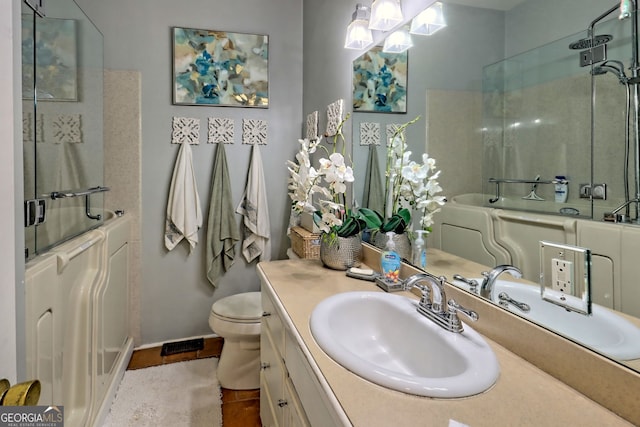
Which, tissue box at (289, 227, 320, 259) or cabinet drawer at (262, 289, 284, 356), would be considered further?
tissue box at (289, 227, 320, 259)

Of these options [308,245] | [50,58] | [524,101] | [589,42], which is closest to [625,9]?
[589,42]

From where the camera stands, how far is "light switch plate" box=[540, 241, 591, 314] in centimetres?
76

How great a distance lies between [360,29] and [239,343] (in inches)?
71.0

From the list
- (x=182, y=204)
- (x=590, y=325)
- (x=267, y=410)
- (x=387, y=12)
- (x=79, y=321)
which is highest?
(x=387, y=12)

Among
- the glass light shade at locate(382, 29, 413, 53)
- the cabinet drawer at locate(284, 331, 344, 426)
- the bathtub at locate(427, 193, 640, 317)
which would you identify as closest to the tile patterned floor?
the cabinet drawer at locate(284, 331, 344, 426)

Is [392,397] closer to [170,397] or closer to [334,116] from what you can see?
[334,116]

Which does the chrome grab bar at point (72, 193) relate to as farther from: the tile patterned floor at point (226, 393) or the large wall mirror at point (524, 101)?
the large wall mirror at point (524, 101)

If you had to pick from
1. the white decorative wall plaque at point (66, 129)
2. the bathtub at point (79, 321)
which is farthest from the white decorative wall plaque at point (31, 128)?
the bathtub at point (79, 321)

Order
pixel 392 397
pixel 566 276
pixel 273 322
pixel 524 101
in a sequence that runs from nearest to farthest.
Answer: pixel 392 397
pixel 566 276
pixel 524 101
pixel 273 322

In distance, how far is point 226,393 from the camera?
6.60ft

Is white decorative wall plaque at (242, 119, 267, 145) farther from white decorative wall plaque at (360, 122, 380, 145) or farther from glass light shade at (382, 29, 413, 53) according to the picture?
glass light shade at (382, 29, 413, 53)

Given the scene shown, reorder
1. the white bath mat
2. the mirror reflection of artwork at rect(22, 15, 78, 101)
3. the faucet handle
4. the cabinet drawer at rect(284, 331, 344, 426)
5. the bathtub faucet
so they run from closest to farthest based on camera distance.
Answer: the cabinet drawer at rect(284, 331, 344, 426), the bathtub faucet, the faucet handle, the mirror reflection of artwork at rect(22, 15, 78, 101), the white bath mat

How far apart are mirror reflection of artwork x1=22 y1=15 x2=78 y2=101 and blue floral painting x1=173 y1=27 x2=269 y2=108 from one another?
2.84 ft

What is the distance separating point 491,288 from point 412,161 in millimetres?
625
